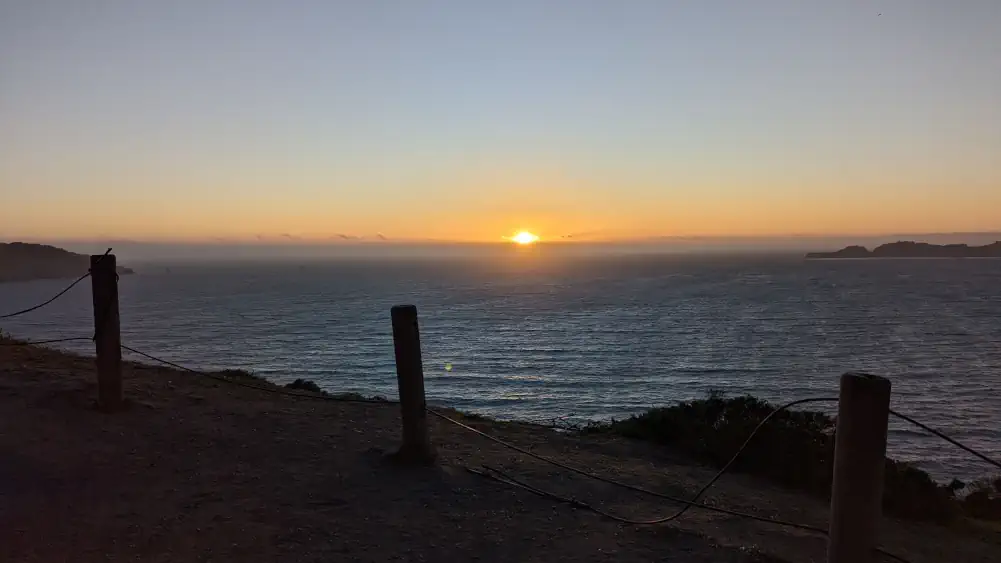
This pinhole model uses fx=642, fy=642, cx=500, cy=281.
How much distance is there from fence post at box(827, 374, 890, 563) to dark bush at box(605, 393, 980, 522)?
566 centimetres

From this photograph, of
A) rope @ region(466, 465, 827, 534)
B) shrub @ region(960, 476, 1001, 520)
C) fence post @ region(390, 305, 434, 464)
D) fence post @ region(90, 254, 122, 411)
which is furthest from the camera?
shrub @ region(960, 476, 1001, 520)

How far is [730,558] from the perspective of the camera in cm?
553

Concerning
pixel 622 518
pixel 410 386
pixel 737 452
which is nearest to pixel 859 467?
pixel 622 518

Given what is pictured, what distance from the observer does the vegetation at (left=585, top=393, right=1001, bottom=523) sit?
9.31 meters

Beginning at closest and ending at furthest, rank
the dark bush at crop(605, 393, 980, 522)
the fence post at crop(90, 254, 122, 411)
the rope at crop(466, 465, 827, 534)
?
the rope at crop(466, 465, 827, 534), the fence post at crop(90, 254, 122, 411), the dark bush at crop(605, 393, 980, 522)

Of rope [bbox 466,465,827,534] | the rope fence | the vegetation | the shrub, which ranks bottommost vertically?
the shrub

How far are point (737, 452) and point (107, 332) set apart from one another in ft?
26.5

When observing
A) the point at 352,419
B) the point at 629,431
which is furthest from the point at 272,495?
the point at 629,431

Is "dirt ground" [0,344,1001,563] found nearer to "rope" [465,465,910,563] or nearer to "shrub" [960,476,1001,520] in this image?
"rope" [465,465,910,563]

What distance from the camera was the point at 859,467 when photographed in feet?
13.0

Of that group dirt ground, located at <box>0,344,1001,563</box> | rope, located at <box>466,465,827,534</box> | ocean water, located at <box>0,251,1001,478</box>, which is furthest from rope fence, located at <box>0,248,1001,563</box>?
ocean water, located at <box>0,251,1001,478</box>

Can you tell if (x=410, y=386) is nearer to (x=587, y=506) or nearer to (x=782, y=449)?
(x=587, y=506)

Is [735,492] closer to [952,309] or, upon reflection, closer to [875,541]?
[875,541]

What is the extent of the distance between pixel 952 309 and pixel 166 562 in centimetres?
8234
